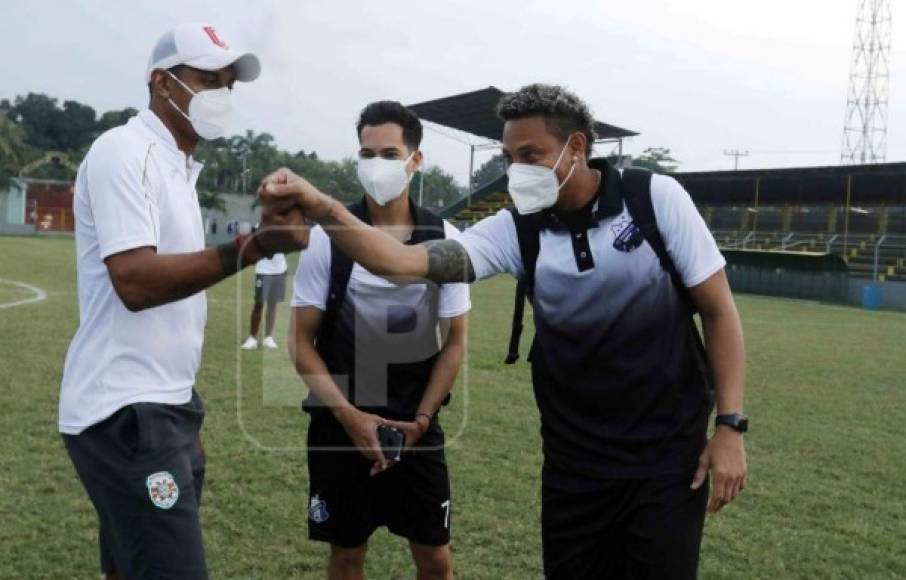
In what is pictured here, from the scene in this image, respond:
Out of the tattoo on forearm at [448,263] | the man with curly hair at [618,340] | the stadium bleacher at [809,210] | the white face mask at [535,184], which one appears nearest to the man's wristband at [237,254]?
the man with curly hair at [618,340]

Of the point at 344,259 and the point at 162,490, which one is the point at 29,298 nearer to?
the point at 344,259

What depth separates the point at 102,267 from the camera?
2.58 m

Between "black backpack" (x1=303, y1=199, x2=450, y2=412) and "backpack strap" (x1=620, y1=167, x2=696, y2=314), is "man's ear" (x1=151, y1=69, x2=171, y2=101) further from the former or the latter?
"backpack strap" (x1=620, y1=167, x2=696, y2=314)

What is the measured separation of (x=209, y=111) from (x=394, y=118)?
0.98 metres

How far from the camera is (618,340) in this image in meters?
2.87

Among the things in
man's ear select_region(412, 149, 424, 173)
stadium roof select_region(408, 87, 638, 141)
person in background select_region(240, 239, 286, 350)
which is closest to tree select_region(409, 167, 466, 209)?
stadium roof select_region(408, 87, 638, 141)

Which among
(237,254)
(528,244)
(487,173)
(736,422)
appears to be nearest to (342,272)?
(528,244)

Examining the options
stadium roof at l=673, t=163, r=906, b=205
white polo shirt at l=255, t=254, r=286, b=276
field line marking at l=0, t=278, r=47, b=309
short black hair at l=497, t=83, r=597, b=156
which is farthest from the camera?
stadium roof at l=673, t=163, r=906, b=205

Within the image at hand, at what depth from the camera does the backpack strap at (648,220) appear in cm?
282

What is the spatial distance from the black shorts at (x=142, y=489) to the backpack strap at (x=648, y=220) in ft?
4.92

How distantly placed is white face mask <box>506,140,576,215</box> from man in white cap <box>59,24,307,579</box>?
2.67ft

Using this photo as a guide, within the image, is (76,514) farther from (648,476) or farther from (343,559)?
(648,476)

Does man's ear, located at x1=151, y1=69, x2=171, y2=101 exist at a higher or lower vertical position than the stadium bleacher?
lower

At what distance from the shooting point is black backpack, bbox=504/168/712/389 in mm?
2822
